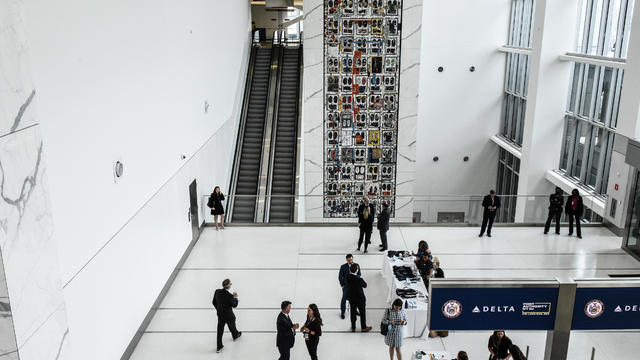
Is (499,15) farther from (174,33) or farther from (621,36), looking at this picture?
(174,33)

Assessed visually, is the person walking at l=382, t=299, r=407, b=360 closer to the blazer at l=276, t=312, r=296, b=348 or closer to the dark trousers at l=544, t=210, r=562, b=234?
the blazer at l=276, t=312, r=296, b=348

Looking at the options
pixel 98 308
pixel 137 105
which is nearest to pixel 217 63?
pixel 137 105

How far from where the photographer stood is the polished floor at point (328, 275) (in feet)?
31.6

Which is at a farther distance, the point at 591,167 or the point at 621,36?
the point at 591,167

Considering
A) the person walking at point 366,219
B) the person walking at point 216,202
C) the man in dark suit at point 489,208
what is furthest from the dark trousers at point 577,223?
A: the person walking at point 216,202

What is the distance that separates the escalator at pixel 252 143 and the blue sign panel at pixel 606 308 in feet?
39.9

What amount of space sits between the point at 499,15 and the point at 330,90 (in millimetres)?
9407

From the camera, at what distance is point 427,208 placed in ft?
57.2

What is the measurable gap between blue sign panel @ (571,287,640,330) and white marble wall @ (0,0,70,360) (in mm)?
6010

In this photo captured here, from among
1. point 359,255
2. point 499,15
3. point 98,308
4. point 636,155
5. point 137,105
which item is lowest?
point 359,255

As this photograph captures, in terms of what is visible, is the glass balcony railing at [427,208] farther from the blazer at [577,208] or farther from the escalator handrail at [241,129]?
the blazer at [577,208]

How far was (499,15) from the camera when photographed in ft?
76.1

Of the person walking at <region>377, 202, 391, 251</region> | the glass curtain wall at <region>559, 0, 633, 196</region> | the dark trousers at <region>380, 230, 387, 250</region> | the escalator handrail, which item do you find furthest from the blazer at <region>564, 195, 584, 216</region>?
the escalator handrail

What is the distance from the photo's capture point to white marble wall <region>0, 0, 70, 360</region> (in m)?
4.77
